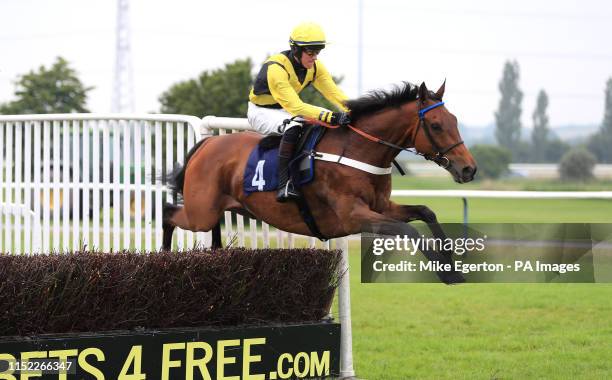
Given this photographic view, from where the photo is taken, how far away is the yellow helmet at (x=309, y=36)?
598cm

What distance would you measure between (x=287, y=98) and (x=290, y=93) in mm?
38

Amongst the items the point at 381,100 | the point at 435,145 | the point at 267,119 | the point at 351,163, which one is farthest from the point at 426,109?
the point at 267,119

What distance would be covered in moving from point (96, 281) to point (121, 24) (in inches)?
734

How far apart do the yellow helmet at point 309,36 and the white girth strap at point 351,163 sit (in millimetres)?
648

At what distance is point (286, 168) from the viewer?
5922 millimetres

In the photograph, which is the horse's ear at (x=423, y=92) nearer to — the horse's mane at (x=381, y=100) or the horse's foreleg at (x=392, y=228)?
the horse's mane at (x=381, y=100)

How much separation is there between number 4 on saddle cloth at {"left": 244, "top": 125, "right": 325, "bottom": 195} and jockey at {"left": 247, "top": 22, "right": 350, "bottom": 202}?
5 centimetres

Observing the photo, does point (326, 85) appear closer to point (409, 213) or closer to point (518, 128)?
point (409, 213)

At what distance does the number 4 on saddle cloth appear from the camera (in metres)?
5.92

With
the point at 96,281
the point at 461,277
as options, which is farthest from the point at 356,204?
the point at 96,281

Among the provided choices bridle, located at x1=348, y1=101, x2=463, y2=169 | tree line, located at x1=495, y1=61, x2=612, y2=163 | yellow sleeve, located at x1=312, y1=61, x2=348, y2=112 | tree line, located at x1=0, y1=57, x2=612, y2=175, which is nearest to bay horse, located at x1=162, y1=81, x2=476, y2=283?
bridle, located at x1=348, y1=101, x2=463, y2=169

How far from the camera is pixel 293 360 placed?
511 centimetres

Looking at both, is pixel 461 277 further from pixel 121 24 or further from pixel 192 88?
pixel 192 88

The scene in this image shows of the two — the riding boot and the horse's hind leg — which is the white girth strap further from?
the horse's hind leg
